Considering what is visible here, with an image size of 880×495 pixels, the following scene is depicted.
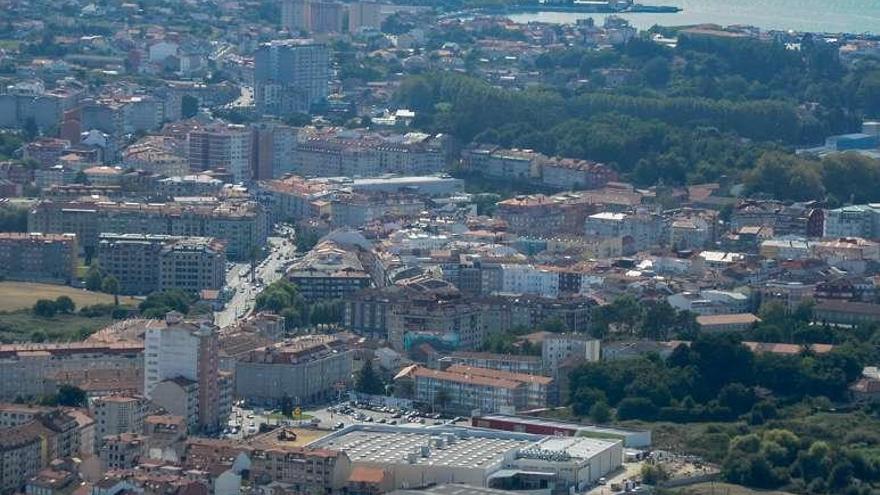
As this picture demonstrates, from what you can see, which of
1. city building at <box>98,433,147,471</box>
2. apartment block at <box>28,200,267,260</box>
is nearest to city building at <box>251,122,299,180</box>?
apartment block at <box>28,200,267,260</box>

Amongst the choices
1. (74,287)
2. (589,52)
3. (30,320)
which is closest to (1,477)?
(30,320)

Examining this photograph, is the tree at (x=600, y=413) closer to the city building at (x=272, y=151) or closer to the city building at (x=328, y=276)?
the city building at (x=328, y=276)

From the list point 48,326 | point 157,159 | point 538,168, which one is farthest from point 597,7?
point 48,326

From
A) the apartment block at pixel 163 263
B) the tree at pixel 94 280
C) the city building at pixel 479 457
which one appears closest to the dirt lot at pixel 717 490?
the city building at pixel 479 457

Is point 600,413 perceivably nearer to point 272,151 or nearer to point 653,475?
point 653,475

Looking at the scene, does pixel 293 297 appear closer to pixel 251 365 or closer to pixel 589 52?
pixel 251 365

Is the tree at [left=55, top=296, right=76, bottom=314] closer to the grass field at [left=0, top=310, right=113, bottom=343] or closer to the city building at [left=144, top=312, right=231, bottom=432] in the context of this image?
the grass field at [left=0, top=310, right=113, bottom=343]
